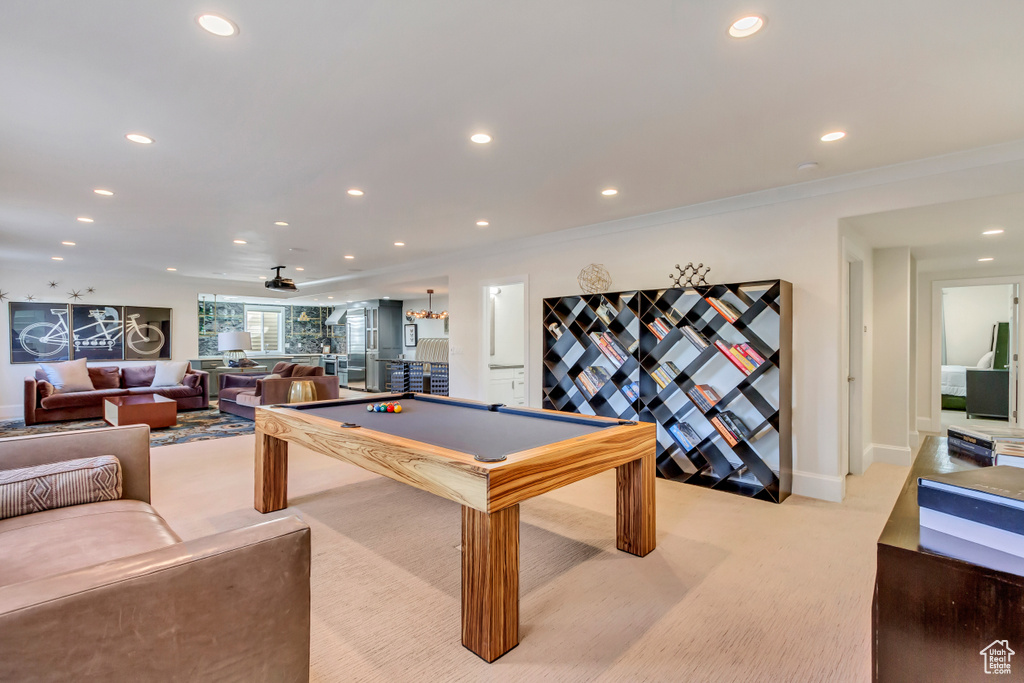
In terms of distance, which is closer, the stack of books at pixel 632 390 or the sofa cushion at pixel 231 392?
the stack of books at pixel 632 390

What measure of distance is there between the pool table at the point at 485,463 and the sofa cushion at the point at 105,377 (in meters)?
6.37

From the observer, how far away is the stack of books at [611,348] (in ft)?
14.2

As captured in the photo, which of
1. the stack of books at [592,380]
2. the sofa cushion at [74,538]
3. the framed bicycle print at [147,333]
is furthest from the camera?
the framed bicycle print at [147,333]

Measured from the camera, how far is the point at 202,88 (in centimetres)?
220

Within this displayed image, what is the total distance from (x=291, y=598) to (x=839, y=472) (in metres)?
3.84

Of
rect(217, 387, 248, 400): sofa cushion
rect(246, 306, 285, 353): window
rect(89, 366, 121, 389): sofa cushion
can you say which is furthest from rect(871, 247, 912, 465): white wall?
rect(246, 306, 285, 353): window

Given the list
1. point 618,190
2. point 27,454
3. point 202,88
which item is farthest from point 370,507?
point 618,190

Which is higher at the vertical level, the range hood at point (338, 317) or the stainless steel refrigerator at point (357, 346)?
the range hood at point (338, 317)

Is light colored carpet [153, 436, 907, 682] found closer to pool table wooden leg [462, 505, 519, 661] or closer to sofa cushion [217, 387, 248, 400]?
pool table wooden leg [462, 505, 519, 661]

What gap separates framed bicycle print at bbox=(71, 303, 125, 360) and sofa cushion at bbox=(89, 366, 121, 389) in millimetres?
693

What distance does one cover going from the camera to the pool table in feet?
5.79

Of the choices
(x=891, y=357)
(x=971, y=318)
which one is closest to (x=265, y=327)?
(x=891, y=357)

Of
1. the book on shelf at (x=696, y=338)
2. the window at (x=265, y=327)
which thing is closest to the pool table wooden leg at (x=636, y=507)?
the book on shelf at (x=696, y=338)

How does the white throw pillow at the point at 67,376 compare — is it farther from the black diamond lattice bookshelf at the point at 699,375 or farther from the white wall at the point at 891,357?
the white wall at the point at 891,357
